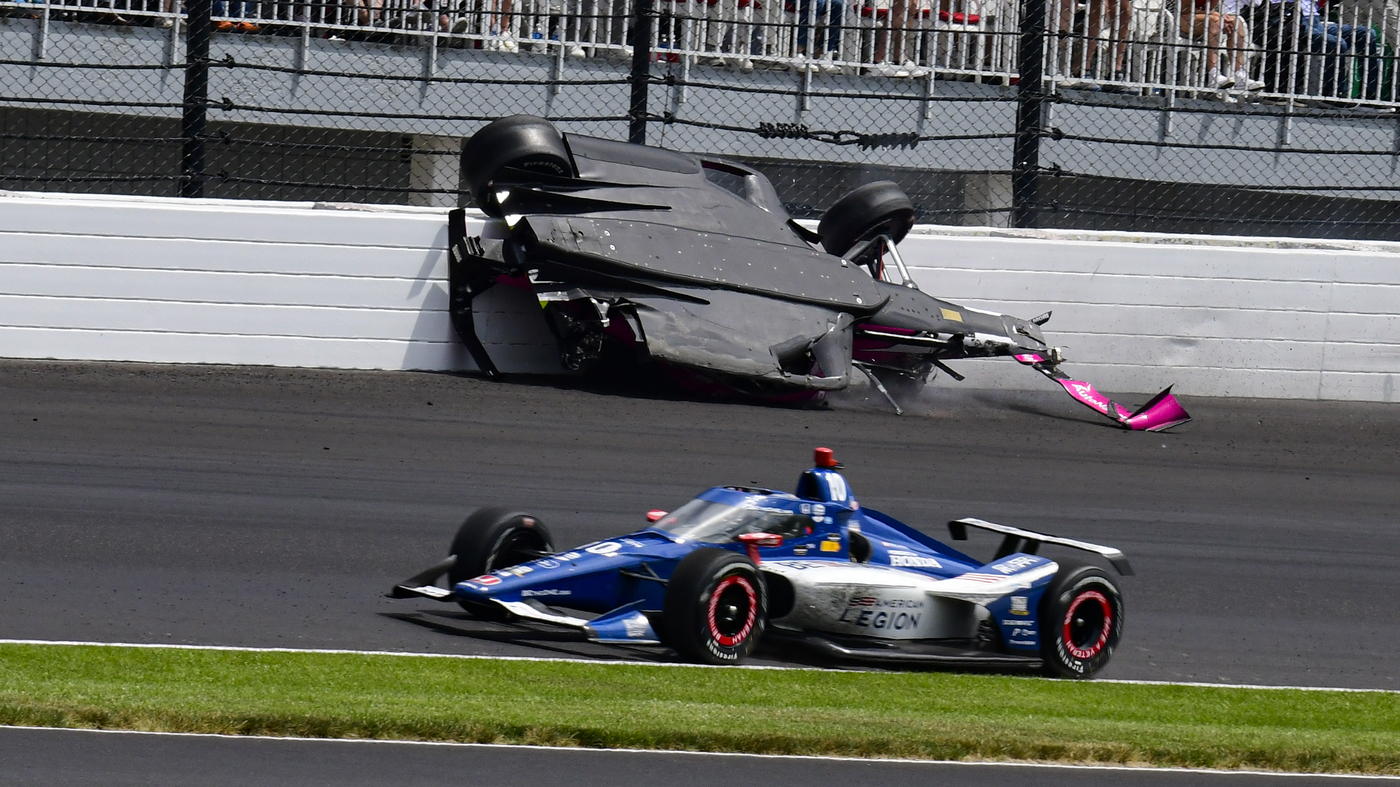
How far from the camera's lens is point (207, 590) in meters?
7.90

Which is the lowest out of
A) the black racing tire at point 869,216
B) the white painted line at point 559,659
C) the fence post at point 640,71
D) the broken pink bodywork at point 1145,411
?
the white painted line at point 559,659

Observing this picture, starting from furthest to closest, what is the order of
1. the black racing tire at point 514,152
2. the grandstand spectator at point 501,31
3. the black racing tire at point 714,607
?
the grandstand spectator at point 501,31
the black racing tire at point 514,152
the black racing tire at point 714,607

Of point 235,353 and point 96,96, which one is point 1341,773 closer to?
point 235,353

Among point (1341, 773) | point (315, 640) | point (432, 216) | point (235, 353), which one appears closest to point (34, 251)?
point (235, 353)

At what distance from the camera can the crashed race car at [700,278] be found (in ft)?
→ 40.7

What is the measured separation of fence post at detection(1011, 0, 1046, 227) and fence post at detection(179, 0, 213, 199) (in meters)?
5.92

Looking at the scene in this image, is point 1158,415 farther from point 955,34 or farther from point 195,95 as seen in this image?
point 195,95

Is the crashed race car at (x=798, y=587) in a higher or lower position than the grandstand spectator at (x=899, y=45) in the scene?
lower

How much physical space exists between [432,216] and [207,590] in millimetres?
5550

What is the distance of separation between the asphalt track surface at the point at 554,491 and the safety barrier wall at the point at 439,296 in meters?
0.27

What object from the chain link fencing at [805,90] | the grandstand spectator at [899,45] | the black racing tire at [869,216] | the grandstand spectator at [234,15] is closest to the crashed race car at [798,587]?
the black racing tire at [869,216]

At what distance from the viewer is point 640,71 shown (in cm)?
1369

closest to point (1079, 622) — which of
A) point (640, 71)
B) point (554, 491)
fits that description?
point (554, 491)

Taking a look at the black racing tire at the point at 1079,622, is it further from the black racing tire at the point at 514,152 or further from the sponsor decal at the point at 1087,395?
the black racing tire at the point at 514,152
